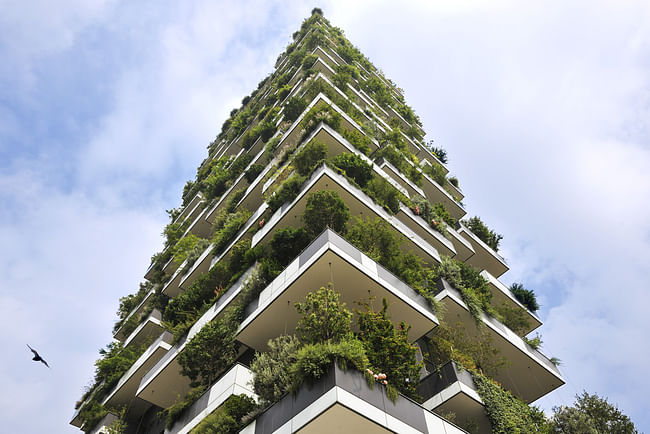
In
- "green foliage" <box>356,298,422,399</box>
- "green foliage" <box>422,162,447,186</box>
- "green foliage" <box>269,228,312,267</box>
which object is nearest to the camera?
"green foliage" <box>356,298,422,399</box>

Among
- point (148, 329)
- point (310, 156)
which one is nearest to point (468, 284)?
point (310, 156)

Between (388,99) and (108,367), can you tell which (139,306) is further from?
(388,99)

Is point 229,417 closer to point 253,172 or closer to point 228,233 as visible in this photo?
point 228,233

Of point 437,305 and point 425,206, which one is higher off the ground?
point 425,206

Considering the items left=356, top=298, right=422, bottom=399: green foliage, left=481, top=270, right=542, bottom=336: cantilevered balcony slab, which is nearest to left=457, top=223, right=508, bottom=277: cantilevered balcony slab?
left=481, top=270, right=542, bottom=336: cantilevered balcony slab

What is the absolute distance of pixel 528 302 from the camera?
66.7ft

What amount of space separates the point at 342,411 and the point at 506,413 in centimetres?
657

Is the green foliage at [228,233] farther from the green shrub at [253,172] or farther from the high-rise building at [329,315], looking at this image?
the green shrub at [253,172]

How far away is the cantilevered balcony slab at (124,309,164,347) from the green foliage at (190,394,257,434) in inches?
464

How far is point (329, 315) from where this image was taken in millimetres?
10391

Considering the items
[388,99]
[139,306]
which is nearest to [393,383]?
[139,306]

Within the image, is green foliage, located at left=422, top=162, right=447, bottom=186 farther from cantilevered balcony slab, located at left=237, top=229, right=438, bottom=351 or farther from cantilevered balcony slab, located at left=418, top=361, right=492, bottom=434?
cantilevered balcony slab, located at left=418, top=361, right=492, bottom=434

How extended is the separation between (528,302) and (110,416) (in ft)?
62.7

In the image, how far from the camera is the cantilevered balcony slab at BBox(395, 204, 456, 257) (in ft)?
61.4
